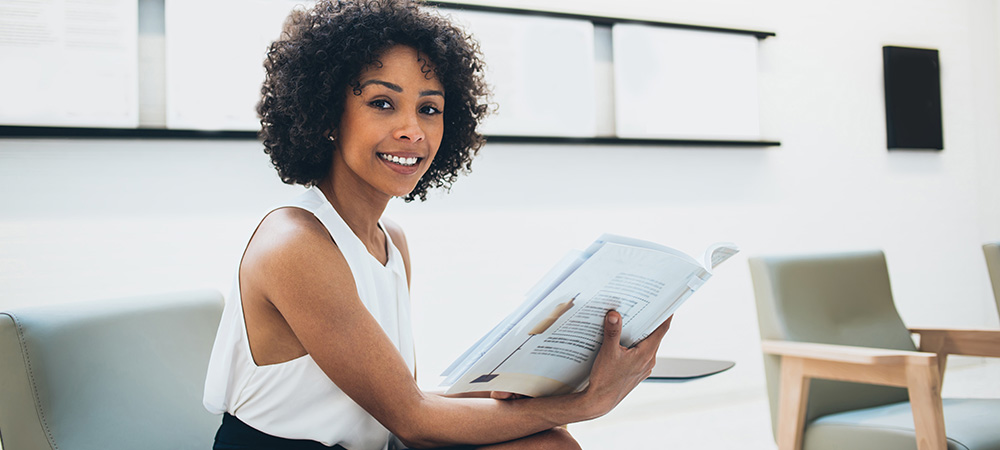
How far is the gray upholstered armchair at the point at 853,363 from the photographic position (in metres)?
1.81

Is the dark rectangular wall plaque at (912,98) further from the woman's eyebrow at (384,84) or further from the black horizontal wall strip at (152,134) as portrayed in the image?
the woman's eyebrow at (384,84)

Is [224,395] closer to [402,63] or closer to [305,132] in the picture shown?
[305,132]

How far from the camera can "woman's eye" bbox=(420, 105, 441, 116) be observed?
1293mm

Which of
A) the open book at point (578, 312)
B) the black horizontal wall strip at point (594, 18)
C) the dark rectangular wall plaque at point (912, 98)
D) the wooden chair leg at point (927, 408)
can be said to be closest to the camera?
the open book at point (578, 312)

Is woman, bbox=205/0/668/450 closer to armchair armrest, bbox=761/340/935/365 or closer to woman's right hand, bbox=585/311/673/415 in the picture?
woman's right hand, bbox=585/311/673/415

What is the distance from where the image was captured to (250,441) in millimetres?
1115

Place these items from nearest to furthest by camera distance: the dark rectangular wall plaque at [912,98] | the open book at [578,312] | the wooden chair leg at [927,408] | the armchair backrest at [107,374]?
the open book at [578,312], the armchair backrest at [107,374], the wooden chair leg at [927,408], the dark rectangular wall plaque at [912,98]

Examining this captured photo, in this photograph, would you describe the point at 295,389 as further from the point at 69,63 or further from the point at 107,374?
the point at 69,63

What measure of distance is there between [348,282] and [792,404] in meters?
1.50

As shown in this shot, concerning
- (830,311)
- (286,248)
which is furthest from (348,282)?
(830,311)

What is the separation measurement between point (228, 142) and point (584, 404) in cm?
210

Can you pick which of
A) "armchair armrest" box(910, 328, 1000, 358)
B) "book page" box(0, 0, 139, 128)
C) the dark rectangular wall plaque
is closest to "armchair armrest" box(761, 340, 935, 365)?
"armchair armrest" box(910, 328, 1000, 358)

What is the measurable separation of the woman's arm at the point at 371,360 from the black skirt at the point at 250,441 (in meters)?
0.12

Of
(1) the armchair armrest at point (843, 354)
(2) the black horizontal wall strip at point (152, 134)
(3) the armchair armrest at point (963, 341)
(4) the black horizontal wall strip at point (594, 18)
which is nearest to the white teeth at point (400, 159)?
(1) the armchair armrest at point (843, 354)
